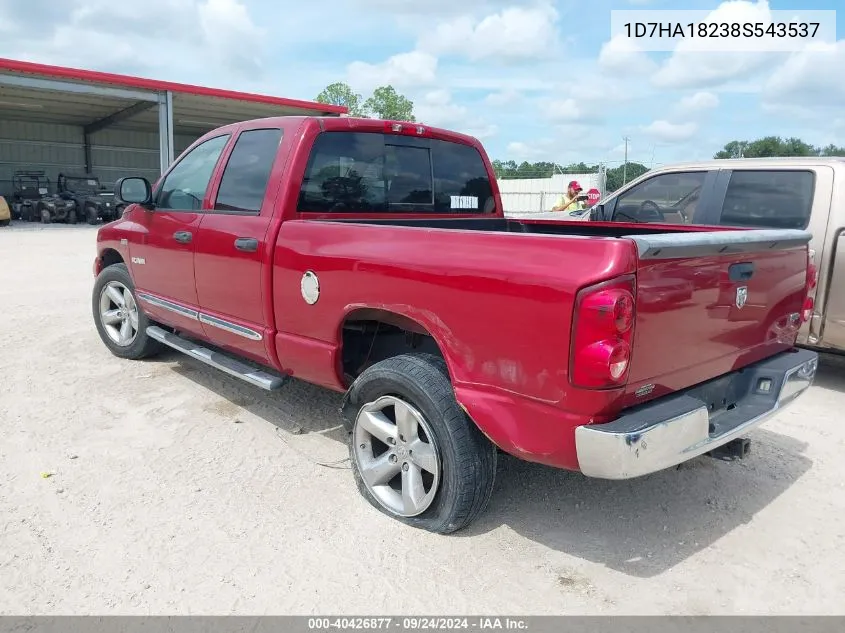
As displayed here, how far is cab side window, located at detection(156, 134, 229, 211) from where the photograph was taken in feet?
15.0

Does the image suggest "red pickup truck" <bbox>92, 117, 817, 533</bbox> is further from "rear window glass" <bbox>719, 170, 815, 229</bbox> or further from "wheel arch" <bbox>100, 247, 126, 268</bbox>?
"rear window glass" <bbox>719, 170, 815, 229</bbox>

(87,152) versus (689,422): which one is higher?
(87,152)

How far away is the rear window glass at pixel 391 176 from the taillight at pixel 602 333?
2051mm

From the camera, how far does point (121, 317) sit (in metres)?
5.80

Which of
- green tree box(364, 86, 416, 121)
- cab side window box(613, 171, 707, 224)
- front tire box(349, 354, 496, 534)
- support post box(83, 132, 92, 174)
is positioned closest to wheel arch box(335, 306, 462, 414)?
front tire box(349, 354, 496, 534)

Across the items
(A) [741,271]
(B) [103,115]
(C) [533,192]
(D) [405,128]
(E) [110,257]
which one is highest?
(B) [103,115]

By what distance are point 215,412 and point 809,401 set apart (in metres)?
4.52

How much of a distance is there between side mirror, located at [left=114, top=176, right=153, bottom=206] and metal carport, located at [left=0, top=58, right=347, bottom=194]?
16219mm

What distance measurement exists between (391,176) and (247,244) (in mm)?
1037

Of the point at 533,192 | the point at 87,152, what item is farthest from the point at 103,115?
the point at 533,192

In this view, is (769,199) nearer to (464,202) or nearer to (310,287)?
(464,202)

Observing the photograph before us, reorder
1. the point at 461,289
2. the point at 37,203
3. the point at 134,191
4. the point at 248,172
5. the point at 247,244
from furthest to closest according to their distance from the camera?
the point at 37,203 → the point at 134,191 → the point at 248,172 → the point at 247,244 → the point at 461,289

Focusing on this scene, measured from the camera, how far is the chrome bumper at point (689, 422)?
2.42 meters

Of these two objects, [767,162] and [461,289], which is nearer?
→ [461,289]
